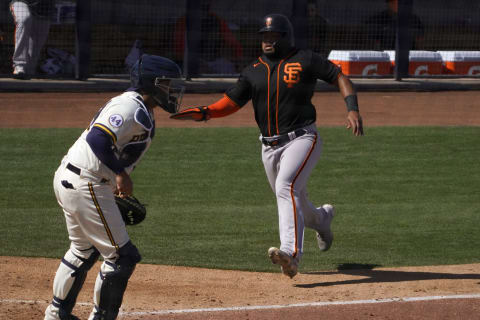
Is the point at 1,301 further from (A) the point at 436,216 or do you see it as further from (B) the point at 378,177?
(B) the point at 378,177

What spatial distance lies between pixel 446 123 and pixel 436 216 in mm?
6766

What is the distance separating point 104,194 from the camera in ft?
15.2

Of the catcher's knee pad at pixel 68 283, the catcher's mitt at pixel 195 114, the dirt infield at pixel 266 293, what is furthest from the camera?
the catcher's mitt at pixel 195 114

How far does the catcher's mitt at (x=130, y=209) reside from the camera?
196 inches

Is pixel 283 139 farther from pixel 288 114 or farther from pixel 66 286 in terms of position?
pixel 66 286


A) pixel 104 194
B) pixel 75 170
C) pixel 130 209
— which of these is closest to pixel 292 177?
pixel 130 209

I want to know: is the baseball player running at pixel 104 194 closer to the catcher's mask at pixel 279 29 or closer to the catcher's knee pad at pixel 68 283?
the catcher's knee pad at pixel 68 283

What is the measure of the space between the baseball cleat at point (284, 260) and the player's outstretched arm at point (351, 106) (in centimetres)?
108

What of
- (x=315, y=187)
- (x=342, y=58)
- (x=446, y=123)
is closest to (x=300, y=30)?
(x=342, y=58)

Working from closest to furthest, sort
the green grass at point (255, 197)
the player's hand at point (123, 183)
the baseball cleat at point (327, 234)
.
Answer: the player's hand at point (123, 183) → the baseball cleat at point (327, 234) → the green grass at point (255, 197)

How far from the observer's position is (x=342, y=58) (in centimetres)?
1931

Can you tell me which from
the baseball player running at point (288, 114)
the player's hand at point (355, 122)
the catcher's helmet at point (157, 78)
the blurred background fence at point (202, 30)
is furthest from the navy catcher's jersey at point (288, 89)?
the blurred background fence at point (202, 30)

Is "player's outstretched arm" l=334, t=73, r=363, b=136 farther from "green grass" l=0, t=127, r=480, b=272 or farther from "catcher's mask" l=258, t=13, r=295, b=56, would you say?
"green grass" l=0, t=127, r=480, b=272

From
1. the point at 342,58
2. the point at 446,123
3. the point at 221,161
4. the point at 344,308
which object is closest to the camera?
the point at 344,308
